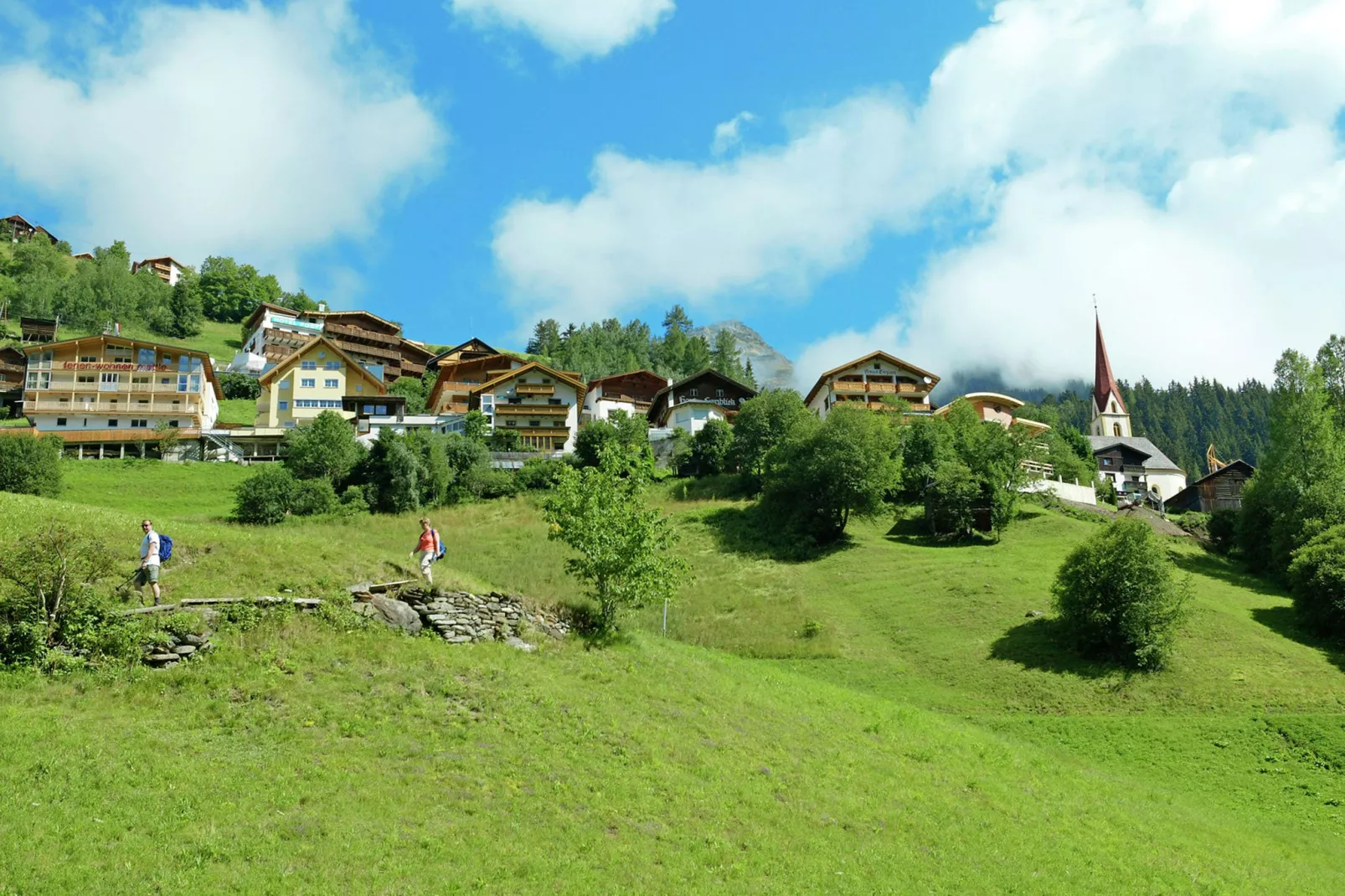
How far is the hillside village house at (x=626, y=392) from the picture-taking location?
106 meters

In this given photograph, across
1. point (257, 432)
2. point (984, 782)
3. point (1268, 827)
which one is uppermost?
point (257, 432)

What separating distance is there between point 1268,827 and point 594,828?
66.8 feet

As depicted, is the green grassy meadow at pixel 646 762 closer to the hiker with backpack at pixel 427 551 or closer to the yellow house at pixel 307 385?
the hiker with backpack at pixel 427 551

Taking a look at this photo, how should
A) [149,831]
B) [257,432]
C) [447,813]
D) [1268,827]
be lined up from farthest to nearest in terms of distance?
[257,432]
[1268,827]
[447,813]
[149,831]

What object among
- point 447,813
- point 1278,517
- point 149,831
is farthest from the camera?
point 1278,517

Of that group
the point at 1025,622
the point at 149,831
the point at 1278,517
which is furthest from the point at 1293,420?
the point at 149,831

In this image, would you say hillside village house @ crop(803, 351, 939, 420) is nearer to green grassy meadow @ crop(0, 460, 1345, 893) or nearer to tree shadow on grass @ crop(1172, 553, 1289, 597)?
tree shadow on grass @ crop(1172, 553, 1289, 597)

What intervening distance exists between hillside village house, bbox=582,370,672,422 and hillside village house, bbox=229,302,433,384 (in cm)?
3635

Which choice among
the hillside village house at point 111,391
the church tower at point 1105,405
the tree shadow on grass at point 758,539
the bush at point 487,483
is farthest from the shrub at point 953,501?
the church tower at point 1105,405

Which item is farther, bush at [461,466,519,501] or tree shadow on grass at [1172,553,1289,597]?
bush at [461,466,519,501]

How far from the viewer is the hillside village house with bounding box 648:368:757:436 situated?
9412 cm

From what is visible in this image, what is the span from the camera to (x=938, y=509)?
187 ft

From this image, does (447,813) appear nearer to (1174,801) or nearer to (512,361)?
(1174,801)

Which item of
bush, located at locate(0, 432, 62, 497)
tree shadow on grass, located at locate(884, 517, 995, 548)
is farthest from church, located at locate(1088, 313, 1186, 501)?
bush, located at locate(0, 432, 62, 497)
